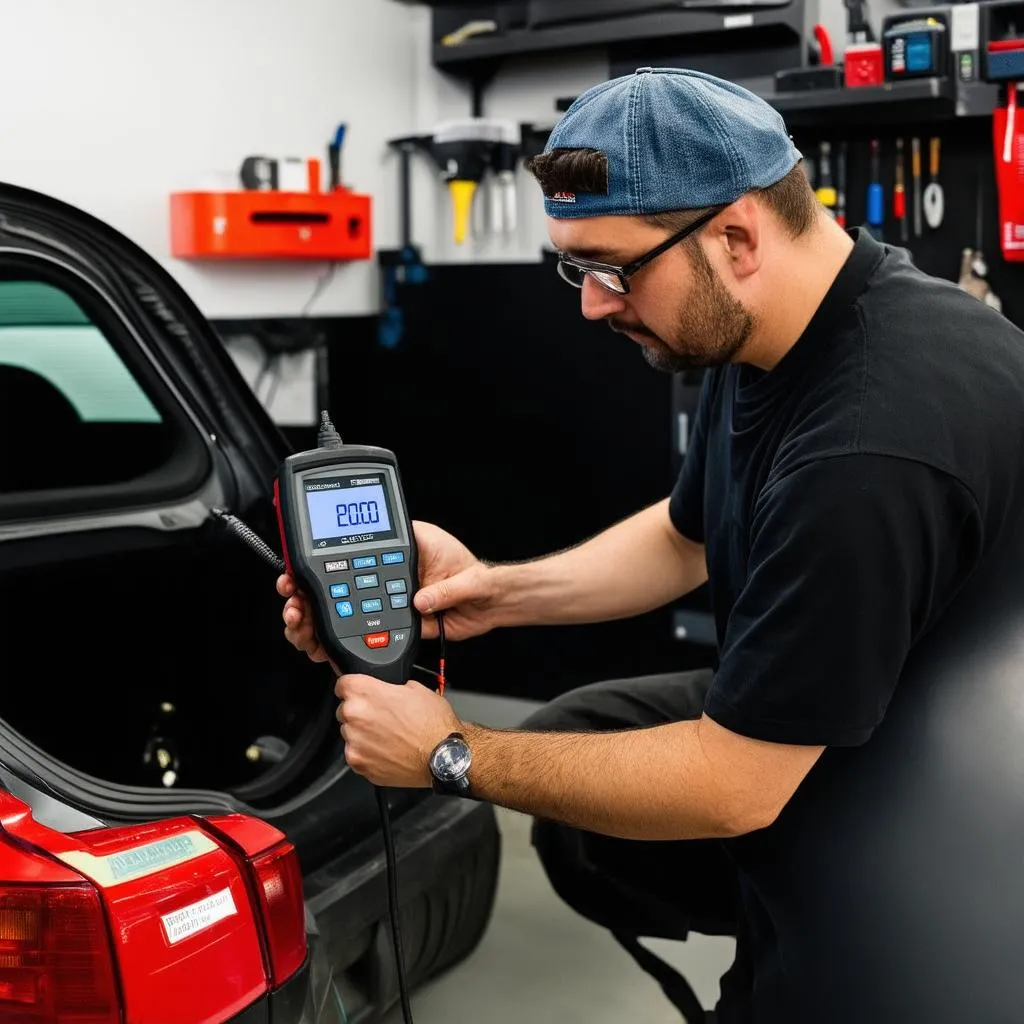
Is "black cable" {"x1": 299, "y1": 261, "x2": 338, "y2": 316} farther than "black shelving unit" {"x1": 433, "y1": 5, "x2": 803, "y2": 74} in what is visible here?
Yes

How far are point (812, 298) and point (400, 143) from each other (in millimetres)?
3207

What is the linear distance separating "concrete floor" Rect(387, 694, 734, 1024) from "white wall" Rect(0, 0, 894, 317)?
2042 millimetres

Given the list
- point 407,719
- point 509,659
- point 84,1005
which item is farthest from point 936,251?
point 84,1005

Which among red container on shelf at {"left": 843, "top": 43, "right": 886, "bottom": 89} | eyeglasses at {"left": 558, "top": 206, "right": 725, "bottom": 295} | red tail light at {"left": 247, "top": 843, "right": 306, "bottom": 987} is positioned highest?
red container on shelf at {"left": 843, "top": 43, "right": 886, "bottom": 89}

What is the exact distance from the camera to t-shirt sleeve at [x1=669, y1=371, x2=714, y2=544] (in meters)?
1.91

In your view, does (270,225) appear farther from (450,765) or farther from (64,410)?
(450,765)

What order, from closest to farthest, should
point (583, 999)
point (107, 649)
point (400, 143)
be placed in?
point (107, 649) < point (583, 999) < point (400, 143)

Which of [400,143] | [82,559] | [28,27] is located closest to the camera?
[82,559]

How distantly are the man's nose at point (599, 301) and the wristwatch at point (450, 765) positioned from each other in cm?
50

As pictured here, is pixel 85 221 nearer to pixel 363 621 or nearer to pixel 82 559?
pixel 82 559

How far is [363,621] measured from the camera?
1.54m

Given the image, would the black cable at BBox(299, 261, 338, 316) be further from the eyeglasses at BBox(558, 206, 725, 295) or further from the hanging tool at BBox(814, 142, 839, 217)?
the eyeglasses at BBox(558, 206, 725, 295)

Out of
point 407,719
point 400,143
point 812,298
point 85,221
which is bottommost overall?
point 407,719

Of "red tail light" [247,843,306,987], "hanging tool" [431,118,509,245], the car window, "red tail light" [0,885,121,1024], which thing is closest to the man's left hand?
"red tail light" [247,843,306,987]
